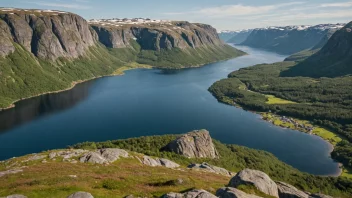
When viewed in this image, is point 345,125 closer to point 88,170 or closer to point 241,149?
point 241,149

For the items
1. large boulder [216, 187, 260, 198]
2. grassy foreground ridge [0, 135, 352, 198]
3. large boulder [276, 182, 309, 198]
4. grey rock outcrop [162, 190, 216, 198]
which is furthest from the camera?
large boulder [276, 182, 309, 198]

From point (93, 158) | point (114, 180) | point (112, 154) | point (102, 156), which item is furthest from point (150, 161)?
point (114, 180)

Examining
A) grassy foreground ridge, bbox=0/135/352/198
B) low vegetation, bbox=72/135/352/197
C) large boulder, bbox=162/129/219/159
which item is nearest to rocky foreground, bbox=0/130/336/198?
large boulder, bbox=162/129/219/159

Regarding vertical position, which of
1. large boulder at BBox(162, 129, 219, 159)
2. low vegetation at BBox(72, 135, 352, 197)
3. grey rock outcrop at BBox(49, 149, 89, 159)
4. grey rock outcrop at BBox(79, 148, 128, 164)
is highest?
grey rock outcrop at BBox(79, 148, 128, 164)

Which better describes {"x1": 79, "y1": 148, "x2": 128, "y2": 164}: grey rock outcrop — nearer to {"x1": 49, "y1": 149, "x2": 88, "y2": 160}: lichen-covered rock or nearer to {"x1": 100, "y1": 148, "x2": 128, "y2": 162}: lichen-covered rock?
{"x1": 100, "y1": 148, "x2": 128, "y2": 162}: lichen-covered rock

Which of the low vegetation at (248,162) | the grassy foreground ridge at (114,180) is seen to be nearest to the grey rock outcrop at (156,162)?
the grassy foreground ridge at (114,180)

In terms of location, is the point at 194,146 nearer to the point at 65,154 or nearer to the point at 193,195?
the point at 65,154

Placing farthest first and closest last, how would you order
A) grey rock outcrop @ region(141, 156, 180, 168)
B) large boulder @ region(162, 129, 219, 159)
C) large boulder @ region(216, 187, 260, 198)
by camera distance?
large boulder @ region(162, 129, 219, 159)
grey rock outcrop @ region(141, 156, 180, 168)
large boulder @ region(216, 187, 260, 198)

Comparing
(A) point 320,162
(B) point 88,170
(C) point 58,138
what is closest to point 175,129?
(C) point 58,138

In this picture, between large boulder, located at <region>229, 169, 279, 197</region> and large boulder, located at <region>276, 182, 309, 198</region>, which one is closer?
large boulder, located at <region>229, 169, 279, 197</region>
